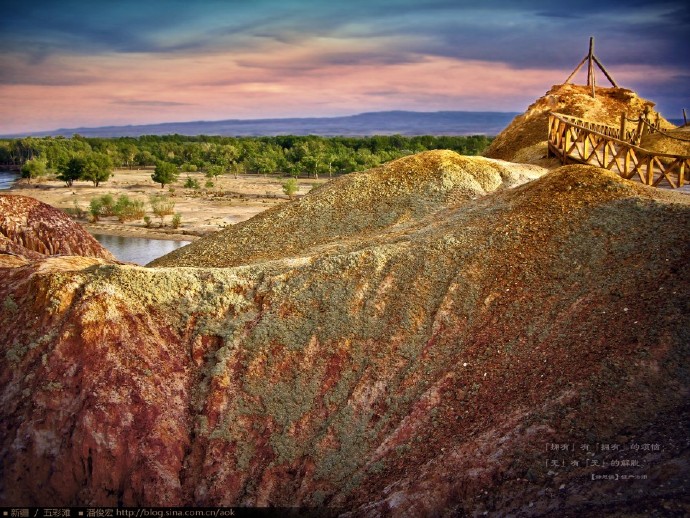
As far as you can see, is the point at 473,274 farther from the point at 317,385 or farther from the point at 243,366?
the point at 243,366

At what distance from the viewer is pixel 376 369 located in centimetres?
1481

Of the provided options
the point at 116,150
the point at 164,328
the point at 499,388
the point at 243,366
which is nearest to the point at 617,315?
the point at 499,388

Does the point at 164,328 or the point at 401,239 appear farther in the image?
the point at 401,239

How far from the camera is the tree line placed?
10056 cm

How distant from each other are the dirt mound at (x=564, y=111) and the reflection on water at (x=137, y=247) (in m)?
30.2

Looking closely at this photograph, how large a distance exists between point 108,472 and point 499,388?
8.51 metres

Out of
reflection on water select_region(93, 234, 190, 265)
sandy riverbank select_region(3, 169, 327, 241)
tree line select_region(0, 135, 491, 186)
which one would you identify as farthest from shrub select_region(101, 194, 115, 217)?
tree line select_region(0, 135, 491, 186)

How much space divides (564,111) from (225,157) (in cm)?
9257

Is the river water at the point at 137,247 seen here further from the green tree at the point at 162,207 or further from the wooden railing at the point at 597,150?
the wooden railing at the point at 597,150

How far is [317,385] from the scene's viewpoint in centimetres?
1491

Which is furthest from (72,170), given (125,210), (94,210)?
(125,210)

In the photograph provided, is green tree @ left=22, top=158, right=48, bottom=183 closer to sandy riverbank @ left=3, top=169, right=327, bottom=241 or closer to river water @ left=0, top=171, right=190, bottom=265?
sandy riverbank @ left=3, top=169, right=327, bottom=241

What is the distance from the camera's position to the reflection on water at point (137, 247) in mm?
55603

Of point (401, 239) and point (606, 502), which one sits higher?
point (401, 239)
